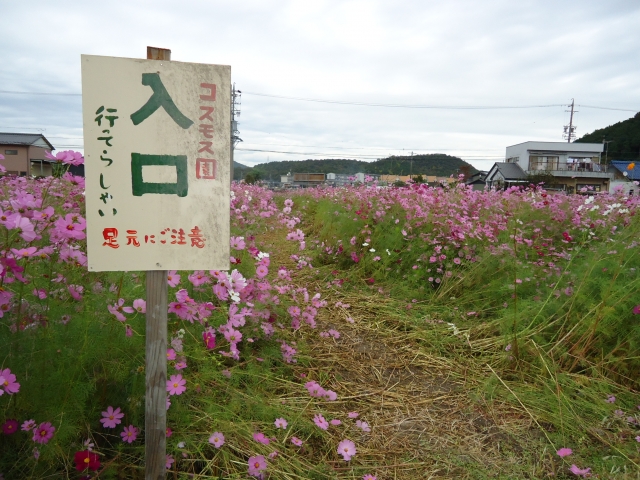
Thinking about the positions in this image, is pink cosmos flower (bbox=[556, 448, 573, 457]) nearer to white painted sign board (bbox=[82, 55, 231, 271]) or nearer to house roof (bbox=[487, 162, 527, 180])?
white painted sign board (bbox=[82, 55, 231, 271])

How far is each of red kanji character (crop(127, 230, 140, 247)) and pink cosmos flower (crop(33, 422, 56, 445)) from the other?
0.57m

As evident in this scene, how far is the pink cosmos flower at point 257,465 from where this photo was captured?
157 centimetres

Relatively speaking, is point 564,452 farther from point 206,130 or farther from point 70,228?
point 70,228

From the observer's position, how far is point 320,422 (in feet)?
6.34

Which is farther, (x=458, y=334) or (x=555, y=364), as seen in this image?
(x=458, y=334)

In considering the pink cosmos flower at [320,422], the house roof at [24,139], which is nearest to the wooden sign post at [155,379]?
the pink cosmos flower at [320,422]

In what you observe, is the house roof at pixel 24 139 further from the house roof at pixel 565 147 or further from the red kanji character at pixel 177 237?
the house roof at pixel 565 147

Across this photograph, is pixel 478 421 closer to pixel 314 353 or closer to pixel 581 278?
pixel 314 353

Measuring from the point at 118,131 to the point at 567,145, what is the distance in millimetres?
43774

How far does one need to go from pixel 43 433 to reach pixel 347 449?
1104 millimetres

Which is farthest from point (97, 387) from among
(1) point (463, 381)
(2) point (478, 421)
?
(1) point (463, 381)

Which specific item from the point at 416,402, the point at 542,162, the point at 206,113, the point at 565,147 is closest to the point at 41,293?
the point at 206,113

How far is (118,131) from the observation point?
1328 mm

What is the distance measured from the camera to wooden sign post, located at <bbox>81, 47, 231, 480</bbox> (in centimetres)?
132
